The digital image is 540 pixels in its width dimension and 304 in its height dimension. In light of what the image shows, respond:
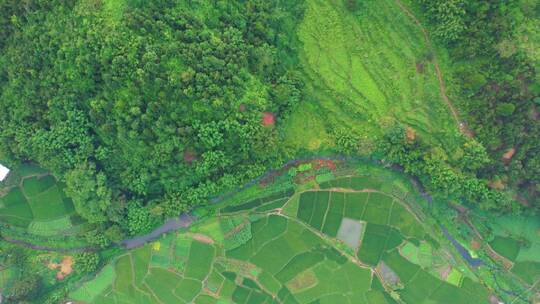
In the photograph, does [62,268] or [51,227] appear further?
[51,227]

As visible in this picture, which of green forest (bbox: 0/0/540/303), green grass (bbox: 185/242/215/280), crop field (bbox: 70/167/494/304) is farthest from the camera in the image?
green grass (bbox: 185/242/215/280)

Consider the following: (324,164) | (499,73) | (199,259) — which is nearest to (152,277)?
(199,259)

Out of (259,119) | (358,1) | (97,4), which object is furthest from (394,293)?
(97,4)

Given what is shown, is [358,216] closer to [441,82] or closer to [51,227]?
[441,82]

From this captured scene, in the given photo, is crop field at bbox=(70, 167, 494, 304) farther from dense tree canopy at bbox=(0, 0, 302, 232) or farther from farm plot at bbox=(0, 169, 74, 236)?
farm plot at bbox=(0, 169, 74, 236)

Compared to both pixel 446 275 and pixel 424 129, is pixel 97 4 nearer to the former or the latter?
pixel 424 129

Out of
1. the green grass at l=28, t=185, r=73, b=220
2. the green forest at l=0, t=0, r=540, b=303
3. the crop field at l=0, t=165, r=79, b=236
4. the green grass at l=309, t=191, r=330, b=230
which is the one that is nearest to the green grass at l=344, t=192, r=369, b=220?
the green grass at l=309, t=191, r=330, b=230

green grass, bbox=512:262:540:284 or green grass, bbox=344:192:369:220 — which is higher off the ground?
green grass, bbox=344:192:369:220
